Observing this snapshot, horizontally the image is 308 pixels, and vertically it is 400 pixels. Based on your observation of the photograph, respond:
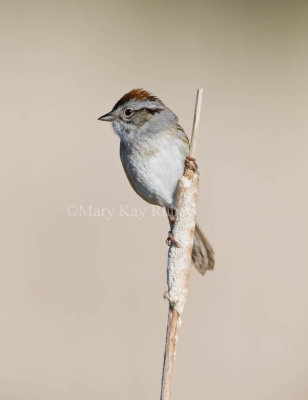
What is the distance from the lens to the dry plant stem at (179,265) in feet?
4.73

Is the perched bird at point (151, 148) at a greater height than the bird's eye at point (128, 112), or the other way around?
the bird's eye at point (128, 112)

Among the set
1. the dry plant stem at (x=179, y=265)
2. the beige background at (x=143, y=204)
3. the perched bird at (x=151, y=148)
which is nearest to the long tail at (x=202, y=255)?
the perched bird at (x=151, y=148)

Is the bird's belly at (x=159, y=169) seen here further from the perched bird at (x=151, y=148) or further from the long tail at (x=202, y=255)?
the long tail at (x=202, y=255)

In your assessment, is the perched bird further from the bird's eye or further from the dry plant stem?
the dry plant stem

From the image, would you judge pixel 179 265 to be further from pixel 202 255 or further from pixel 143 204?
pixel 143 204

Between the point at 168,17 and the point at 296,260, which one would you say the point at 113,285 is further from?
the point at 168,17

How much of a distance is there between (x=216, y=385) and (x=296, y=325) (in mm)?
550

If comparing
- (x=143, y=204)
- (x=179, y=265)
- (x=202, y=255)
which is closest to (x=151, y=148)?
(x=202, y=255)

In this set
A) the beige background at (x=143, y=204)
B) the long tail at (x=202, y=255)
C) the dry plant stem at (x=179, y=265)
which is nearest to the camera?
the dry plant stem at (x=179, y=265)

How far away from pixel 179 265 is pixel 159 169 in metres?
0.69

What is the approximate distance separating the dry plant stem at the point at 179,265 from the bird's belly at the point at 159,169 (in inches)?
18.1

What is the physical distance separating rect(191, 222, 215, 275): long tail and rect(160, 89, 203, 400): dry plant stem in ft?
1.60

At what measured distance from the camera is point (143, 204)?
330 cm

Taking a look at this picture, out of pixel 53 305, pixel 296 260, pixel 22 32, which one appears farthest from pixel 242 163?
pixel 22 32
